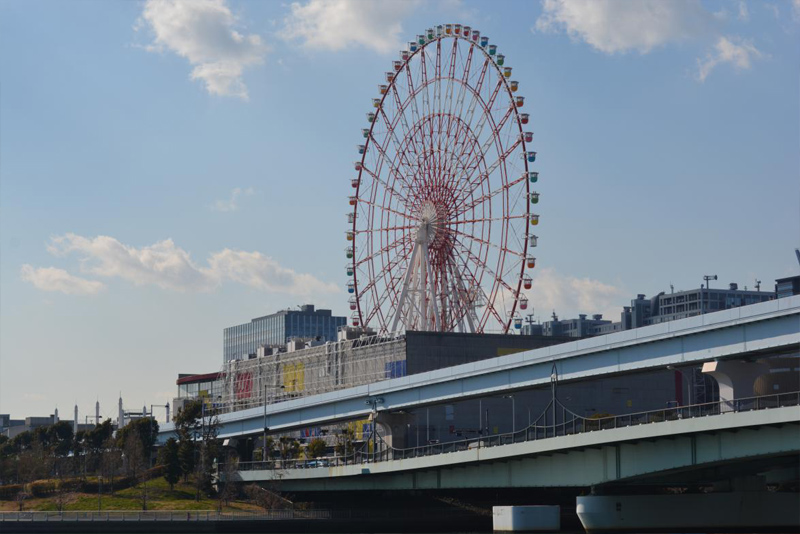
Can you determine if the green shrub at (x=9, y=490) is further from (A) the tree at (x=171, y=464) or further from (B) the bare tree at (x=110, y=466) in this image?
(A) the tree at (x=171, y=464)

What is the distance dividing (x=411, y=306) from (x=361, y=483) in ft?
98.7

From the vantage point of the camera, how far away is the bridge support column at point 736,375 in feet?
215

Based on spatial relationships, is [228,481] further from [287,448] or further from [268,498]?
[287,448]

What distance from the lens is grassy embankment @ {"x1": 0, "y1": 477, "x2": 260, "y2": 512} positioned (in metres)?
104

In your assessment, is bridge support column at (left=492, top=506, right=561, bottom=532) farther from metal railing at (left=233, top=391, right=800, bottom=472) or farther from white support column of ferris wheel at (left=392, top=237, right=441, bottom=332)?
white support column of ferris wheel at (left=392, top=237, right=441, bottom=332)

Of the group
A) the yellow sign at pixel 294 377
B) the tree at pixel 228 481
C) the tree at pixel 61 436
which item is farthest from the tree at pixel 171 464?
the yellow sign at pixel 294 377

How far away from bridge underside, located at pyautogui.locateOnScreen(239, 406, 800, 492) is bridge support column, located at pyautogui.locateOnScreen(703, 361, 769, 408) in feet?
11.2

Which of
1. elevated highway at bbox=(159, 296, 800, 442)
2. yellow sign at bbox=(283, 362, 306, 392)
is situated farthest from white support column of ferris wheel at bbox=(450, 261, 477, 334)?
yellow sign at bbox=(283, 362, 306, 392)

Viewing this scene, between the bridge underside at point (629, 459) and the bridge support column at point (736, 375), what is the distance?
3404 mm

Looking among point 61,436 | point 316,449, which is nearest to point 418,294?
point 316,449

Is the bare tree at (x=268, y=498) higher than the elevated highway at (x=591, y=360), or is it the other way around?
the elevated highway at (x=591, y=360)

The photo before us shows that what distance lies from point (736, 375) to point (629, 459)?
8159 millimetres

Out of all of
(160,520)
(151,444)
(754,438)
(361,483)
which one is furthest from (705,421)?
(151,444)

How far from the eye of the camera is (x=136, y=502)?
107 meters
